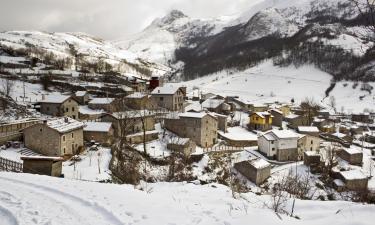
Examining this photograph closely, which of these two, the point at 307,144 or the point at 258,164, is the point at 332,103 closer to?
the point at 307,144

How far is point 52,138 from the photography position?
32.0m

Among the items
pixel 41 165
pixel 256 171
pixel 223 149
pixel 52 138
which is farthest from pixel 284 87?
pixel 41 165

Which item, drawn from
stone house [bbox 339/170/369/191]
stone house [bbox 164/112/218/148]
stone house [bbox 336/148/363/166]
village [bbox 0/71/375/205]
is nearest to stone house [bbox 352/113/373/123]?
village [bbox 0/71/375/205]

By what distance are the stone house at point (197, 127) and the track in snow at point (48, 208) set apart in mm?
33932

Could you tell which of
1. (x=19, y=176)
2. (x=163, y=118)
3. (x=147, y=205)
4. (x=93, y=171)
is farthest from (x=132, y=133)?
(x=147, y=205)

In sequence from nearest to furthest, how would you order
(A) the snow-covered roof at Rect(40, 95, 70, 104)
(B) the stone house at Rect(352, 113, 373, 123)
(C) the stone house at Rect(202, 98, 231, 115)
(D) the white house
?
(D) the white house, (A) the snow-covered roof at Rect(40, 95, 70, 104), (C) the stone house at Rect(202, 98, 231, 115), (B) the stone house at Rect(352, 113, 373, 123)

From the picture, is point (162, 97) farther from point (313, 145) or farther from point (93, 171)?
point (93, 171)

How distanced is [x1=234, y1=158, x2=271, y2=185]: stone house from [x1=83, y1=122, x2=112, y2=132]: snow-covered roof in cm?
1534

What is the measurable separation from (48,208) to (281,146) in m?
36.8

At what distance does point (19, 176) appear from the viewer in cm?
1091

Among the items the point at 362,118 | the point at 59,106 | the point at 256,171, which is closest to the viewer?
the point at 256,171

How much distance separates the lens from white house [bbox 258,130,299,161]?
4128cm

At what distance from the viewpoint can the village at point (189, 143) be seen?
104 ft

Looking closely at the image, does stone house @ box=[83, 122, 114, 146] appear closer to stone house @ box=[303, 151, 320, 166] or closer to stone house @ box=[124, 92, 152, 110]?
stone house @ box=[124, 92, 152, 110]
